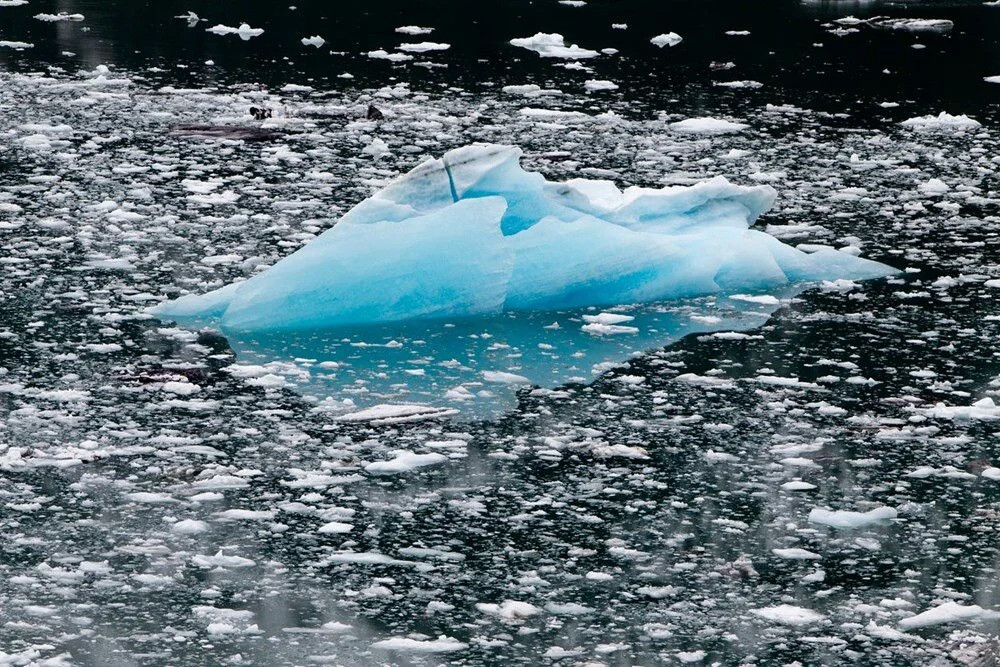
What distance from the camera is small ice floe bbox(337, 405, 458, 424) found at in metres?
4.64

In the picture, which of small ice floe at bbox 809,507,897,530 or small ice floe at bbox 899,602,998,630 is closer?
small ice floe at bbox 899,602,998,630

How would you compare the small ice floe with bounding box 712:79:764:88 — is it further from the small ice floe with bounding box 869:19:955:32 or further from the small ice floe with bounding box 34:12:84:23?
the small ice floe with bounding box 34:12:84:23

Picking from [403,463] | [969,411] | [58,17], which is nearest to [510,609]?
[403,463]

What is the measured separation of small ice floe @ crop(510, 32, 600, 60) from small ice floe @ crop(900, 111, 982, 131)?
2.65 metres

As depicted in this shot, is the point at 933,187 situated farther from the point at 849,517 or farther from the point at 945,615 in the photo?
the point at 945,615

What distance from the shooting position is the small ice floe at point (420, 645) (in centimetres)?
333

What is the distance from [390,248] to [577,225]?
27.5 inches

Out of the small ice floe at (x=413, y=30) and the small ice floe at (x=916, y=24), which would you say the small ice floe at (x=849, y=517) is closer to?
the small ice floe at (x=413, y=30)

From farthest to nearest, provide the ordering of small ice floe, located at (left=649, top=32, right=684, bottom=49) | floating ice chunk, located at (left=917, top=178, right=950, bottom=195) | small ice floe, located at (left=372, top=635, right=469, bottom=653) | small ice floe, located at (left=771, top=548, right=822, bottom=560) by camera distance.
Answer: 1. small ice floe, located at (left=649, top=32, right=684, bottom=49)
2. floating ice chunk, located at (left=917, top=178, right=950, bottom=195)
3. small ice floe, located at (left=771, top=548, right=822, bottom=560)
4. small ice floe, located at (left=372, top=635, right=469, bottom=653)

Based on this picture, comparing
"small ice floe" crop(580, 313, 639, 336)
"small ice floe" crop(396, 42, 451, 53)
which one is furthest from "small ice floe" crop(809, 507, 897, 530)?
"small ice floe" crop(396, 42, 451, 53)

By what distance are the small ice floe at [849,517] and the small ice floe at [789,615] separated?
0.49 meters

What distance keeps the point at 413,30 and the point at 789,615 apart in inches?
337

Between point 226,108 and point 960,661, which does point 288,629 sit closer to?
point 960,661

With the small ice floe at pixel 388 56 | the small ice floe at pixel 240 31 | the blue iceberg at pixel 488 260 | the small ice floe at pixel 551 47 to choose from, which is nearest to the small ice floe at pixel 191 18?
the small ice floe at pixel 240 31
